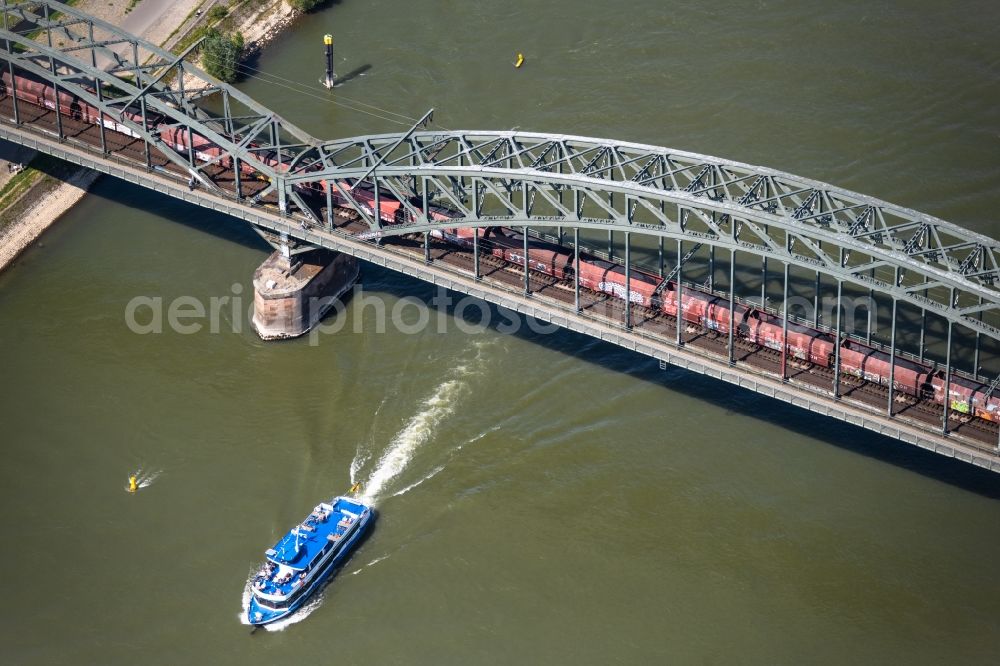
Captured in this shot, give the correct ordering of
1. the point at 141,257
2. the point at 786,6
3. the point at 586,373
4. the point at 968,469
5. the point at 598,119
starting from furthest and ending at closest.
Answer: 1. the point at 786,6
2. the point at 598,119
3. the point at 141,257
4. the point at 586,373
5. the point at 968,469

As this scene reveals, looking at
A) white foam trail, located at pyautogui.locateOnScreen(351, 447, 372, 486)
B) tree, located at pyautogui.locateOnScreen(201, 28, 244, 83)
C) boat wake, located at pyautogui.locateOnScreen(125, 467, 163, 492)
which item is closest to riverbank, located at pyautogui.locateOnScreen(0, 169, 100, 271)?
tree, located at pyautogui.locateOnScreen(201, 28, 244, 83)

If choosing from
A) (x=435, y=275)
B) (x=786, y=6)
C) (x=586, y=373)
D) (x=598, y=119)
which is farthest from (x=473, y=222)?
(x=786, y=6)

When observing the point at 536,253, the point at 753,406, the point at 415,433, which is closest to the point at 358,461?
the point at 415,433

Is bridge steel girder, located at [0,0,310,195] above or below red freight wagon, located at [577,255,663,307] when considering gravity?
above

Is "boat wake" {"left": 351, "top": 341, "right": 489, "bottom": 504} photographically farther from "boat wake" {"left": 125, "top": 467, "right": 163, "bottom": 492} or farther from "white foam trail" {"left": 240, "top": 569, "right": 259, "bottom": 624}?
"boat wake" {"left": 125, "top": 467, "right": 163, "bottom": 492}

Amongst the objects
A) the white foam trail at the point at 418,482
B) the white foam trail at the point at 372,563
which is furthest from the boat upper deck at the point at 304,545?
the white foam trail at the point at 418,482

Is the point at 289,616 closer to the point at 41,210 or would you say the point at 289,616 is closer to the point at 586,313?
the point at 586,313

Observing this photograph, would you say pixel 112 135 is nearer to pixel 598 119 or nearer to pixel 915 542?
pixel 598 119

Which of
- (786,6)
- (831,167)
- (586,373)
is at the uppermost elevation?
(786,6)
